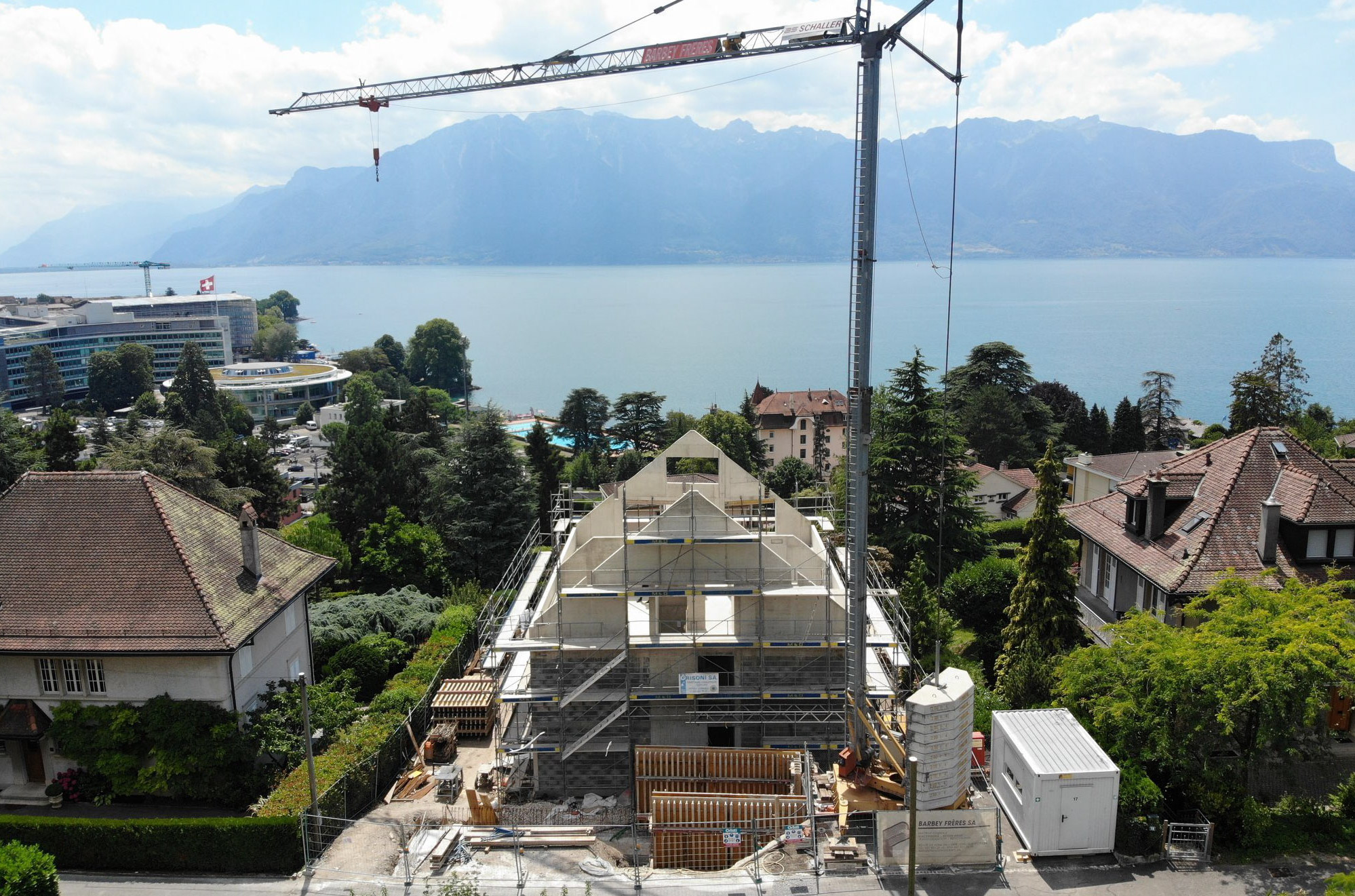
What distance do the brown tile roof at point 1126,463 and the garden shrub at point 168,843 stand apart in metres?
40.8

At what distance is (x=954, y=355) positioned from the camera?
19788 cm

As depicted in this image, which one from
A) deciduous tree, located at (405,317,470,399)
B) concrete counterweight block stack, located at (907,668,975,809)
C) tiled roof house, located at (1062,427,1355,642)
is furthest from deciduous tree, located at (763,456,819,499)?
deciduous tree, located at (405,317,470,399)

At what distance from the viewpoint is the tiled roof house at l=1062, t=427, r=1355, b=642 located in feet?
83.8

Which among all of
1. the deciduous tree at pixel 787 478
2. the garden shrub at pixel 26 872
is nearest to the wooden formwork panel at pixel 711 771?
the garden shrub at pixel 26 872

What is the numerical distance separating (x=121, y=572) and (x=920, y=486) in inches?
1244

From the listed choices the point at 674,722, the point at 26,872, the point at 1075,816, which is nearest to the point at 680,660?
the point at 674,722

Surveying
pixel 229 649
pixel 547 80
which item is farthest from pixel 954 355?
pixel 229 649

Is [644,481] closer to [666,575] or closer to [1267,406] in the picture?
[666,575]

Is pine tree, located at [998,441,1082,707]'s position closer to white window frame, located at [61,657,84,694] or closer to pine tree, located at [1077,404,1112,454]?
white window frame, located at [61,657,84,694]

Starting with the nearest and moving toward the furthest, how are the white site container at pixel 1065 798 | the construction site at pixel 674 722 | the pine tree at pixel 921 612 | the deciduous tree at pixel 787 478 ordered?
the white site container at pixel 1065 798, the construction site at pixel 674 722, the pine tree at pixel 921 612, the deciduous tree at pixel 787 478

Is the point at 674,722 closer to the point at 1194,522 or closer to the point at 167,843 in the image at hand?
the point at 167,843

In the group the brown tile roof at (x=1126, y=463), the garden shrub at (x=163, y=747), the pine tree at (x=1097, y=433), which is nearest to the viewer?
the garden shrub at (x=163, y=747)

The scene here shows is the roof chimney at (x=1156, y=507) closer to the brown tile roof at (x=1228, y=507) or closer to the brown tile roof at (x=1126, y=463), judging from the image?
the brown tile roof at (x=1228, y=507)

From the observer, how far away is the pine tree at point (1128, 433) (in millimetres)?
70125
